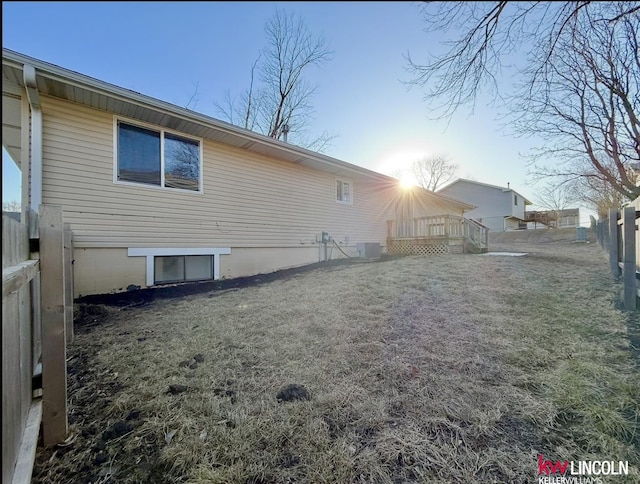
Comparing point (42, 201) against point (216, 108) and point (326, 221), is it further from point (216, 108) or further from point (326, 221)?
point (216, 108)

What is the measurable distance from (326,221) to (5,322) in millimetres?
8714

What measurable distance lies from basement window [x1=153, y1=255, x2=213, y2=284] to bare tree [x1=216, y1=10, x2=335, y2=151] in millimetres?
11040

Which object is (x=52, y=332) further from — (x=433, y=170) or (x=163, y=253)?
(x=433, y=170)

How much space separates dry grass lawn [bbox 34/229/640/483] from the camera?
1.65 meters

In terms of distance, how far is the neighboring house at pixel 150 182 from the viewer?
4.93 meters

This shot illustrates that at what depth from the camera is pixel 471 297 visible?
4445mm

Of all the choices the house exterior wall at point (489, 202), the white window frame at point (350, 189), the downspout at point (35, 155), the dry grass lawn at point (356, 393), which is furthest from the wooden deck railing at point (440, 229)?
the house exterior wall at point (489, 202)

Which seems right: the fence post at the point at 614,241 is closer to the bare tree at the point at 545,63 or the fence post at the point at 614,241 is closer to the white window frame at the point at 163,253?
the bare tree at the point at 545,63

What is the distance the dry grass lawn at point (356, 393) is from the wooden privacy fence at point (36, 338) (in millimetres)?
212

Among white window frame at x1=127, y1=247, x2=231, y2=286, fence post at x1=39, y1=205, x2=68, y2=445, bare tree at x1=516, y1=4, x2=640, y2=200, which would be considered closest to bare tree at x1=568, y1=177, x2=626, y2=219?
bare tree at x1=516, y1=4, x2=640, y2=200

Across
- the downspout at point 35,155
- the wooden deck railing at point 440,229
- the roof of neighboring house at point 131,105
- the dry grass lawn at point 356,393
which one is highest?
the roof of neighboring house at point 131,105

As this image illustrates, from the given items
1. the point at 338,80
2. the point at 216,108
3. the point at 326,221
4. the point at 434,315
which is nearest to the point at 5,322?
the point at 434,315

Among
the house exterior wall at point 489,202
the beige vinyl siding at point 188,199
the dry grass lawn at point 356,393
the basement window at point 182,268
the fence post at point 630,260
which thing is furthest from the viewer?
the house exterior wall at point 489,202

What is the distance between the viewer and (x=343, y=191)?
10.5 m
